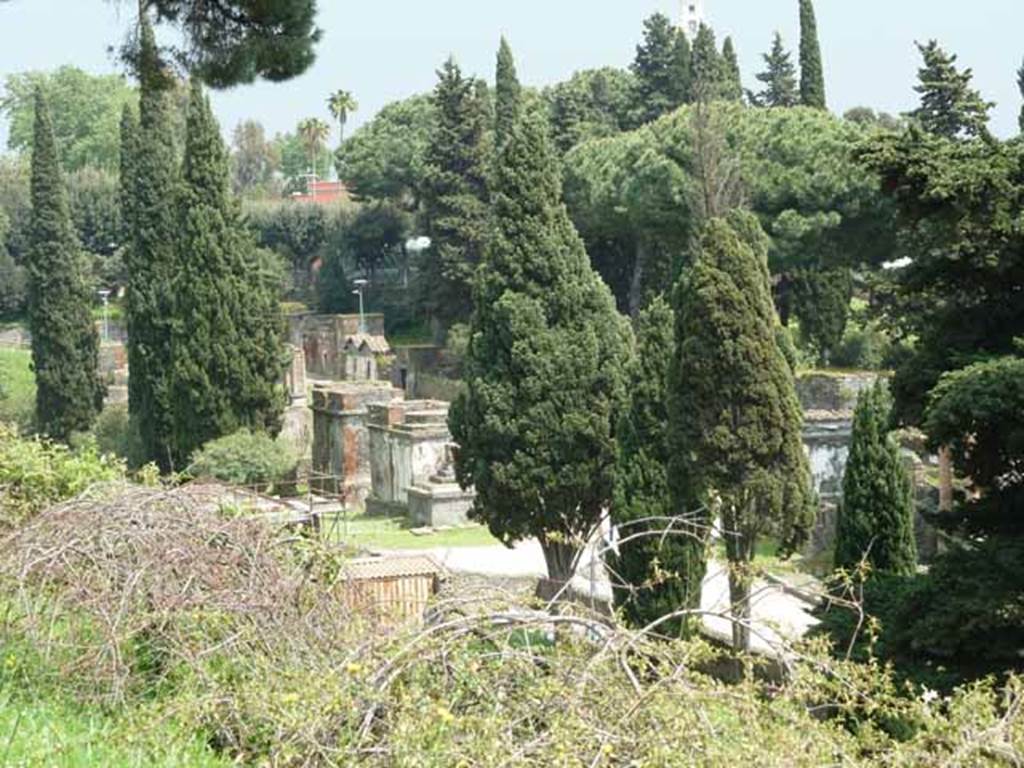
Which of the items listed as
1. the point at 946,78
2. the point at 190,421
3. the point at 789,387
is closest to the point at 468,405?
the point at 789,387

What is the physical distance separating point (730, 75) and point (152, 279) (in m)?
19.9

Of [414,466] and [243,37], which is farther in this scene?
[414,466]

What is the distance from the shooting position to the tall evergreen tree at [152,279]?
30375 mm

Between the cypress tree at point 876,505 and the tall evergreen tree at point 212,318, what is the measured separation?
14293 millimetres

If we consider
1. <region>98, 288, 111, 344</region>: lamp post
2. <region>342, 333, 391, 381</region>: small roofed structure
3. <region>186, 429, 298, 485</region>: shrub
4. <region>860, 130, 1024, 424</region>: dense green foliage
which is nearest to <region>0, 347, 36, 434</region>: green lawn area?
<region>98, 288, 111, 344</region>: lamp post

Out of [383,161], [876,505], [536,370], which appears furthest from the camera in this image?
[383,161]

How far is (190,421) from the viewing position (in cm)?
2905

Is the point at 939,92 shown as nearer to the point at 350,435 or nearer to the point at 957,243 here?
the point at 350,435

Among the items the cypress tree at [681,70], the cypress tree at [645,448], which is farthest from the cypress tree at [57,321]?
the cypress tree at [681,70]

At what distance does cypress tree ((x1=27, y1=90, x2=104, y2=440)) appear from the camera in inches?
1373

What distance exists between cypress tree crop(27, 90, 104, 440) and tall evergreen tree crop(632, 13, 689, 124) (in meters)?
19.1

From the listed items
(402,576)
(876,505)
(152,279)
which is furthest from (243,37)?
(152,279)

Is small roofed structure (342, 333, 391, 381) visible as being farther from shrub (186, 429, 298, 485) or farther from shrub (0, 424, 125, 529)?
shrub (0, 424, 125, 529)

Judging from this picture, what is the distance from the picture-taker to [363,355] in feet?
141
